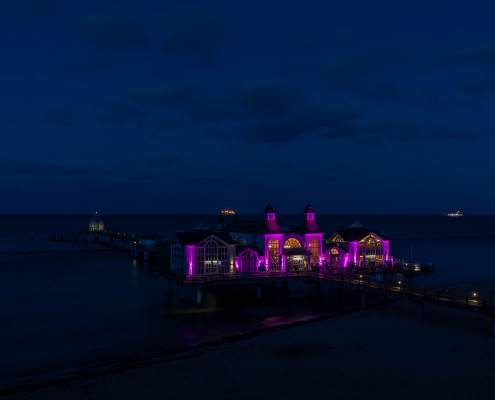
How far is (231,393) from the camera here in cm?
2162

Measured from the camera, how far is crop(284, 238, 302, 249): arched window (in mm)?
50875

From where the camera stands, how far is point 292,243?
51156mm

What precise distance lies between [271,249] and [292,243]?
2493mm

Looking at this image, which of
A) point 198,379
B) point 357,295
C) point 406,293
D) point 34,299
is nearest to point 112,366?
point 198,379

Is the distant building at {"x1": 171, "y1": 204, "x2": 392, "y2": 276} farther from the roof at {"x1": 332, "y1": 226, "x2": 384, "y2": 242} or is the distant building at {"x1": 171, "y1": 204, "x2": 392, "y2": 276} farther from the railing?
the railing

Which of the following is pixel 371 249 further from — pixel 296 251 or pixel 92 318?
pixel 92 318

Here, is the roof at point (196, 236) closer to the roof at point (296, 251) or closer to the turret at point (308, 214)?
the roof at point (296, 251)

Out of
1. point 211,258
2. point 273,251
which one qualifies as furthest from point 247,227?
point 211,258

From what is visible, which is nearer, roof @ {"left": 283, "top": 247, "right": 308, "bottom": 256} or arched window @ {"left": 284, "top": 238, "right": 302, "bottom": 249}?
roof @ {"left": 283, "top": 247, "right": 308, "bottom": 256}

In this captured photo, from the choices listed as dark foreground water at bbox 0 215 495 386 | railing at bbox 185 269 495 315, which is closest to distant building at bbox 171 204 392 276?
railing at bbox 185 269 495 315

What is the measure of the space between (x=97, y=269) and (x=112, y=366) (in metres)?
50.4

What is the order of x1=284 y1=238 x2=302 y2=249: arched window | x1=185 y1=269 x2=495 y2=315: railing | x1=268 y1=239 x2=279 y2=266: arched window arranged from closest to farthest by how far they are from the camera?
x1=185 y1=269 x2=495 y2=315: railing, x1=268 y1=239 x2=279 y2=266: arched window, x1=284 y1=238 x2=302 y2=249: arched window

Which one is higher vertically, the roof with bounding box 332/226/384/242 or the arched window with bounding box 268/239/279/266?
the roof with bounding box 332/226/384/242

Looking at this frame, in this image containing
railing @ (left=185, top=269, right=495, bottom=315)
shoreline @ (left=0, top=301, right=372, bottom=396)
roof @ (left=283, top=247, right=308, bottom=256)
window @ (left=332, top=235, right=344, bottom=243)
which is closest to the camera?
shoreline @ (left=0, top=301, right=372, bottom=396)
